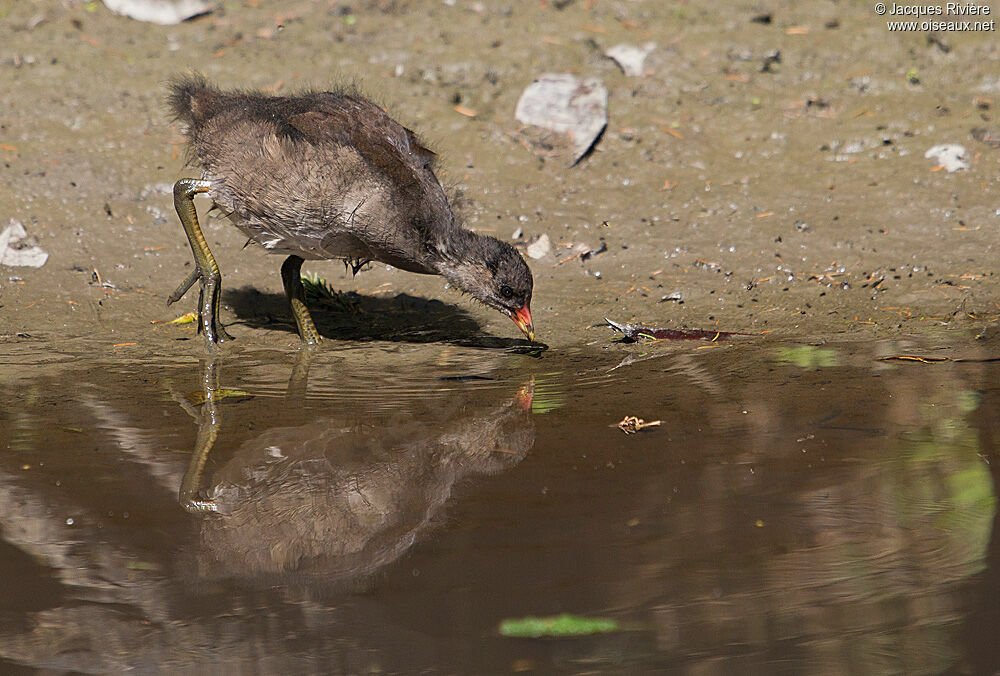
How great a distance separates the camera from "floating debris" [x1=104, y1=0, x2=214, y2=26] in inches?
383

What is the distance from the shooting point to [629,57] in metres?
9.37

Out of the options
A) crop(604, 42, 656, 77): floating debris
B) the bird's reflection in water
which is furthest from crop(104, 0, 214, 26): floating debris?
the bird's reflection in water

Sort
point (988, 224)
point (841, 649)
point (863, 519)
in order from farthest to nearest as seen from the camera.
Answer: point (988, 224) → point (863, 519) → point (841, 649)

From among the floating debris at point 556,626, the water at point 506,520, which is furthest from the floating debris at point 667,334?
the floating debris at point 556,626

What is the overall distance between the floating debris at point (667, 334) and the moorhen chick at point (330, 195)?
0.58m

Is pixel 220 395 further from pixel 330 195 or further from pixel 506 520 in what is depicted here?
pixel 506 520

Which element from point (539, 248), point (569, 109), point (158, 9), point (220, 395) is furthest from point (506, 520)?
point (158, 9)

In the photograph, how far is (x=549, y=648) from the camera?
2.45 meters

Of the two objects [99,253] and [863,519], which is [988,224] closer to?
[863,519]

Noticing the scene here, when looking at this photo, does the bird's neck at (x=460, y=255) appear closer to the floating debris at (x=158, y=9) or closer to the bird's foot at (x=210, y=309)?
the bird's foot at (x=210, y=309)

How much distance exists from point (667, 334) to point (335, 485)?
109 inches

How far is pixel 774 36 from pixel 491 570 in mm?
8091

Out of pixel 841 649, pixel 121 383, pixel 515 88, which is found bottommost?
pixel 121 383

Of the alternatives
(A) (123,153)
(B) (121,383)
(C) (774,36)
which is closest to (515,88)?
(C) (774,36)
